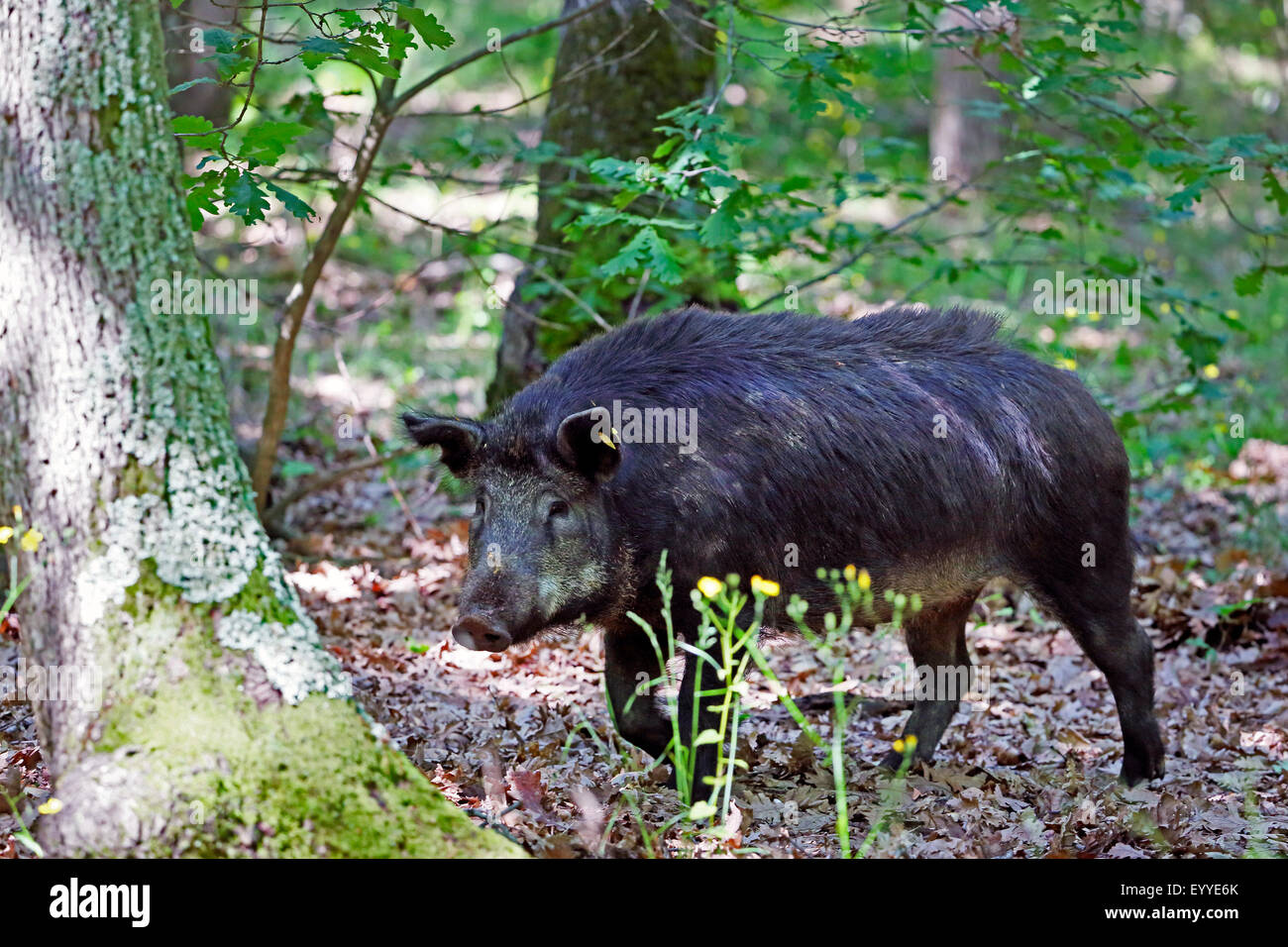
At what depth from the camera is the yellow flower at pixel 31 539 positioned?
3316mm

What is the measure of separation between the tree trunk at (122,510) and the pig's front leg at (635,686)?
68.9 inches

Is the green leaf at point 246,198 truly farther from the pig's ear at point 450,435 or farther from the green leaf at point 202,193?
the pig's ear at point 450,435

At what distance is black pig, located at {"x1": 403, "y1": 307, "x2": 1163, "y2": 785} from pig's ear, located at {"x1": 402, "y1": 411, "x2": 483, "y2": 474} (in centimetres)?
1

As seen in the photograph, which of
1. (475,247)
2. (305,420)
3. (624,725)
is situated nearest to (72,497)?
(624,725)

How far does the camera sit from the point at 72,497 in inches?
133

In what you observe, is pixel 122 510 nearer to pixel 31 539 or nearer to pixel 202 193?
pixel 31 539

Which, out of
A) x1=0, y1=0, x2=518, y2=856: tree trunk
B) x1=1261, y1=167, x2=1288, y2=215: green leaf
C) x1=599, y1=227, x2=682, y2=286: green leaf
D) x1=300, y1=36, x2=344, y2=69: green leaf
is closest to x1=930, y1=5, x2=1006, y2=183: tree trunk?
x1=1261, y1=167, x2=1288, y2=215: green leaf

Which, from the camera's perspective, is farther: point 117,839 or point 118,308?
point 118,308

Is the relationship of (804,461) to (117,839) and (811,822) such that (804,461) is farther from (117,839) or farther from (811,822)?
(117,839)

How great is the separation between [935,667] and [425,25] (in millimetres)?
3711

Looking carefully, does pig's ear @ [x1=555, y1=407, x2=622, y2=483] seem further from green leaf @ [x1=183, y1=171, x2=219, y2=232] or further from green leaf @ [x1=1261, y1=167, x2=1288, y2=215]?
green leaf @ [x1=1261, y1=167, x2=1288, y2=215]

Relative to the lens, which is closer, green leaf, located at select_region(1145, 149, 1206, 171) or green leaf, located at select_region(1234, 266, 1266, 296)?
green leaf, located at select_region(1145, 149, 1206, 171)

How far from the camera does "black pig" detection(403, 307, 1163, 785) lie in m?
5.00
